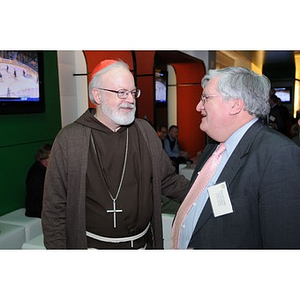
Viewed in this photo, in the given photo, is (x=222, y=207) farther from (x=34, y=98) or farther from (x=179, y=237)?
(x=34, y=98)

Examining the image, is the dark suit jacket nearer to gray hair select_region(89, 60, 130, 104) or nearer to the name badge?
the name badge

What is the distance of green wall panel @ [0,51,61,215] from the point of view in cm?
366

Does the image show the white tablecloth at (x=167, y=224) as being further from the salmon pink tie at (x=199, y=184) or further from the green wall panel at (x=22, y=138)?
the green wall panel at (x=22, y=138)

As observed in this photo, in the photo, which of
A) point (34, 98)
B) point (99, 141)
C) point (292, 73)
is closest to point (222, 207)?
point (99, 141)

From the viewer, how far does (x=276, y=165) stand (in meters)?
1.09

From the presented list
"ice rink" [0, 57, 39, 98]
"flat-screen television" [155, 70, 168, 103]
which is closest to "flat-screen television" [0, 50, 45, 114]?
"ice rink" [0, 57, 39, 98]

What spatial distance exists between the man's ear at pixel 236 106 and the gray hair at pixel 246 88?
0.01 m

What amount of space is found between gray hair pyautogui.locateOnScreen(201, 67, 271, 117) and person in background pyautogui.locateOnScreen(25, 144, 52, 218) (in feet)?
8.45

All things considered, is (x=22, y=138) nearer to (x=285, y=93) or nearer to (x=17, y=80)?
(x=17, y=80)

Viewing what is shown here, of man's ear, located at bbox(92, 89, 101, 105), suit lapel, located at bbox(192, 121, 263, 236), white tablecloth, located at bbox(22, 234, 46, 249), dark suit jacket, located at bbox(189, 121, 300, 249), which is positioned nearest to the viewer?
dark suit jacket, located at bbox(189, 121, 300, 249)

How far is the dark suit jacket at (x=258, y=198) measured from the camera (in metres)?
1.09

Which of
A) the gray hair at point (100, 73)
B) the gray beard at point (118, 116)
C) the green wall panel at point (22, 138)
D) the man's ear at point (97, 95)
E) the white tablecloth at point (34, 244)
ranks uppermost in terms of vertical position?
the gray hair at point (100, 73)

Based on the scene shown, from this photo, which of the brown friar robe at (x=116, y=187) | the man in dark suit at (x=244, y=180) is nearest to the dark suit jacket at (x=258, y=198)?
the man in dark suit at (x=244, y=180)

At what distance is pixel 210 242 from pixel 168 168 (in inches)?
25.1
